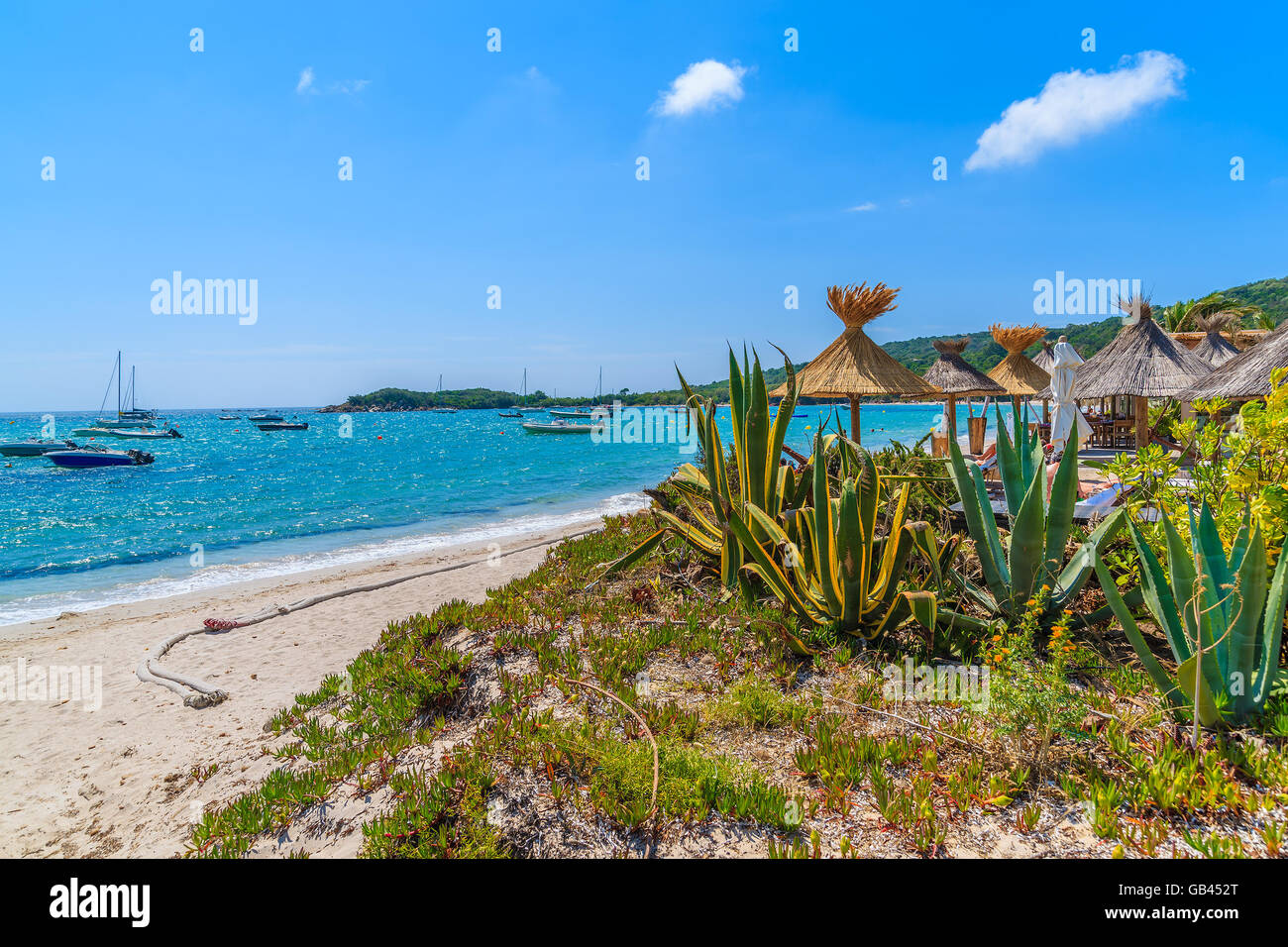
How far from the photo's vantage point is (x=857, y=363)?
29.6ft

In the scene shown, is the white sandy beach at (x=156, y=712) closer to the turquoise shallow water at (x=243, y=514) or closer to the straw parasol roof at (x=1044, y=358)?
the turquoise shallow water at (x=243, y=514)

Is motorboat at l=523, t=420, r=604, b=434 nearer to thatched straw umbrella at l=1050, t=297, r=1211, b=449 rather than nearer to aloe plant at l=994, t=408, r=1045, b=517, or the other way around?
thatched straw umbrella at l=1050, t=297, r=1211, b=449

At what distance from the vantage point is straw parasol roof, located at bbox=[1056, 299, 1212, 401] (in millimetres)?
12281

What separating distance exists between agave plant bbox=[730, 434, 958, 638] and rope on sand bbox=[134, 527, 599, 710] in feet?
12.8

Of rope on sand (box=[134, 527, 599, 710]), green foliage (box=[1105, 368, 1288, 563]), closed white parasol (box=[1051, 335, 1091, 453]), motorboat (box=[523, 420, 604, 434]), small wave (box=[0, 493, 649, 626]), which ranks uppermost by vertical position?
motorboat (box=[523, 420, 604, 434])

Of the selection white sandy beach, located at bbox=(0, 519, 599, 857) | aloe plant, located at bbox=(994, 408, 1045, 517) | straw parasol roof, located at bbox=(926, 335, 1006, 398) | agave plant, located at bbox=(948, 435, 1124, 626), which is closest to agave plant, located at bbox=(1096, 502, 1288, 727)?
agave plant, located at bbox=(948, 435, 1124, 626)

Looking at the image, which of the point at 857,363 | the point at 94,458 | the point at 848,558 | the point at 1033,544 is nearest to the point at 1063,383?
the point at 857,363

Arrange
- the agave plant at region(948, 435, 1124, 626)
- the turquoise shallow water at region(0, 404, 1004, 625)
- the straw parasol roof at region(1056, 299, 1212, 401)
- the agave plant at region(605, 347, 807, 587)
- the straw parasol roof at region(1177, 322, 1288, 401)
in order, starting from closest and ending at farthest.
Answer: the agave plant at region(948, 435, 1124, 626)
the agave plant at region(605, 347, 807, 587)
the straw parasol roof at region(1177, 322, 1288, 401)
the turquoise shallow water at region(0, 404, 1004, 625)
the straw parasol roof at region(1056, 299, 1212, 401)

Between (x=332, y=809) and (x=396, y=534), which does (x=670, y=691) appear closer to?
(x=332, y=809)

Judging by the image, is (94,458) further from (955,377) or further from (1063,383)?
(1063,383)

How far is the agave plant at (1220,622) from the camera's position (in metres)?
2.27

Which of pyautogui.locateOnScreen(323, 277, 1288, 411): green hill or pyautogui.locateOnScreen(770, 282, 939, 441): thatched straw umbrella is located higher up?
pyautogui.locateOnScreen(323, 277, 1288, 411): green hill

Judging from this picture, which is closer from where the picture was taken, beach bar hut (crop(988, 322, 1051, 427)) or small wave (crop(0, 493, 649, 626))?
small wave (crop(0, 493, 649, 626))
